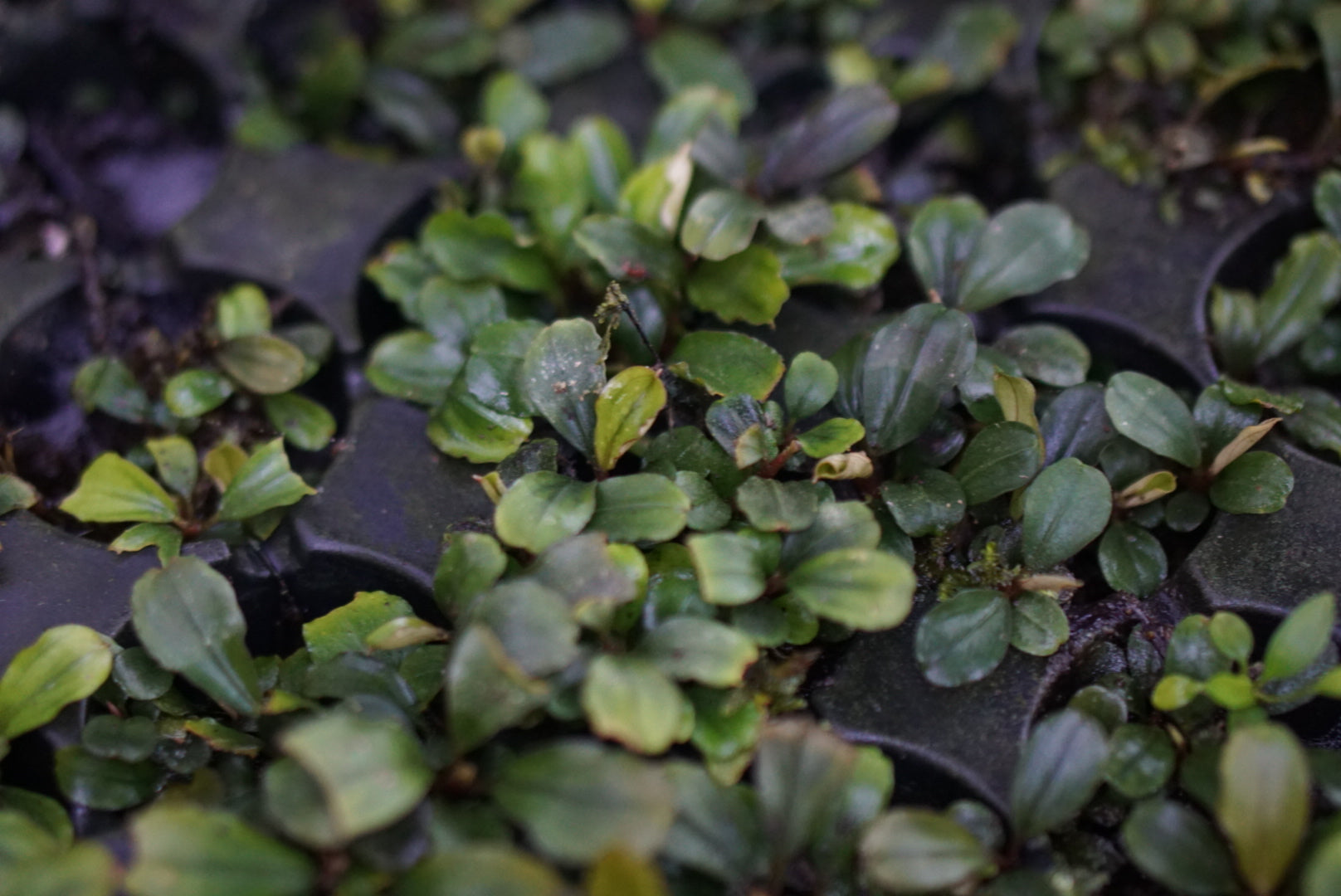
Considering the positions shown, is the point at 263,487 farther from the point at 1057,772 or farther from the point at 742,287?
the point at 1057,772

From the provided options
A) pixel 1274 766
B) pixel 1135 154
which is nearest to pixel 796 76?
pixel 1135 154

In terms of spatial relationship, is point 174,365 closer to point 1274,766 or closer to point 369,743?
point 369,743

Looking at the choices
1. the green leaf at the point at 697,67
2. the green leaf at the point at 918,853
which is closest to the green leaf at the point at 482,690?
the green leaf at the point at 918,853

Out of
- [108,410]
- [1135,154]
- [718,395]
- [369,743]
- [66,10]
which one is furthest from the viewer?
[66,10]

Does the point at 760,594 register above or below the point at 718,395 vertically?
below

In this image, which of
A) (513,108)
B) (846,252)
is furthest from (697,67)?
(846,252)

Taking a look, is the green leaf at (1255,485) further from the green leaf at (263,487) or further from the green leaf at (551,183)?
the green leaf at (263,487)
